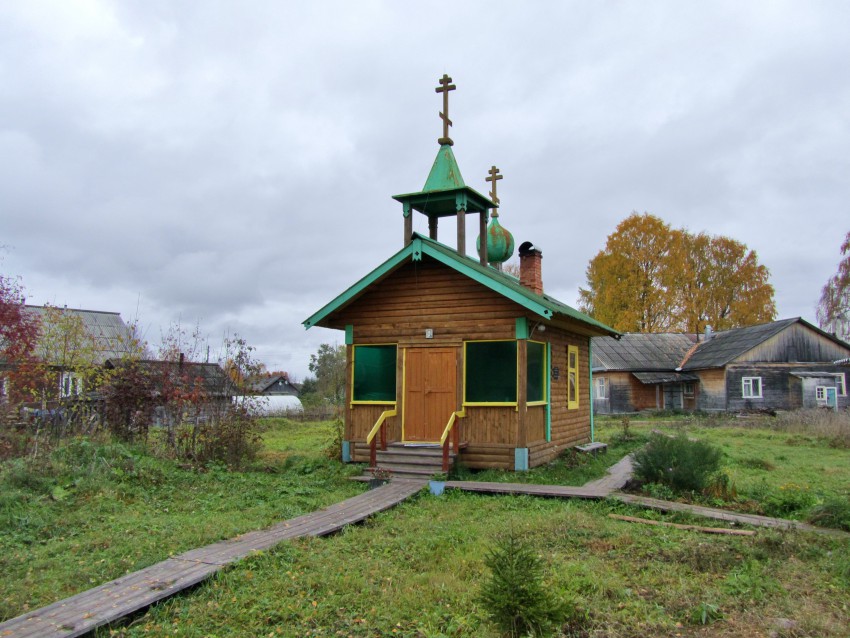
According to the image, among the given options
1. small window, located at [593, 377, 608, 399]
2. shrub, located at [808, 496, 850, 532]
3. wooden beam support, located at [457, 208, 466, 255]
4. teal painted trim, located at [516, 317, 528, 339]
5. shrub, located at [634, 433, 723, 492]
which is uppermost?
wooden beam support, located at [457, 208, 466, 255]

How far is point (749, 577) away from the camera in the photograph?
18.1 feet

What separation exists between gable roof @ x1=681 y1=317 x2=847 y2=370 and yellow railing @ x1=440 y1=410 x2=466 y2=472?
22566 millimetres

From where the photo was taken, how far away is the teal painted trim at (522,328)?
11.4 metres

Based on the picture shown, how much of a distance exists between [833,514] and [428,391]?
6693mm

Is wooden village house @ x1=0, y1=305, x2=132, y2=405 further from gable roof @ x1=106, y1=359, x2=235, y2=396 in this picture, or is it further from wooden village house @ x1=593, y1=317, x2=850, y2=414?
wooden village house @ x1=593, y1=317, x2=850, y2=414

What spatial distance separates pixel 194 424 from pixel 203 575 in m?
7.11

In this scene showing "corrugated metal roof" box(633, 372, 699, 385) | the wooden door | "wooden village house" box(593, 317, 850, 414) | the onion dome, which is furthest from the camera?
"corrugated metal roof" box(633, 372, 699, 385)

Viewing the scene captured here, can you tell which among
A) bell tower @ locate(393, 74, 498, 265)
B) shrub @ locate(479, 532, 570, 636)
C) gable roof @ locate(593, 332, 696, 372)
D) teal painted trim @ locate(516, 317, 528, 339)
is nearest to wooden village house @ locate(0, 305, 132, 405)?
bell tower @ locate(393, 74, 498, 265)

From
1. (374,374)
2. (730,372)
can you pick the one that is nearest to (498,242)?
(374,374)

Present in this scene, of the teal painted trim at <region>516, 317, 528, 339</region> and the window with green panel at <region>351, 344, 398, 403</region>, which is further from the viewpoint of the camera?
the window with green panel at <region>351, 344, 398, 403</region>

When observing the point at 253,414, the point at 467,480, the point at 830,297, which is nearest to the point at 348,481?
the point at 467,480

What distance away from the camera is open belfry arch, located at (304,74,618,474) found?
11.4 meters

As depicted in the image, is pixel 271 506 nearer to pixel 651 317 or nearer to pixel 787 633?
pixel 787 633

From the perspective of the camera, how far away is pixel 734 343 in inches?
1240
